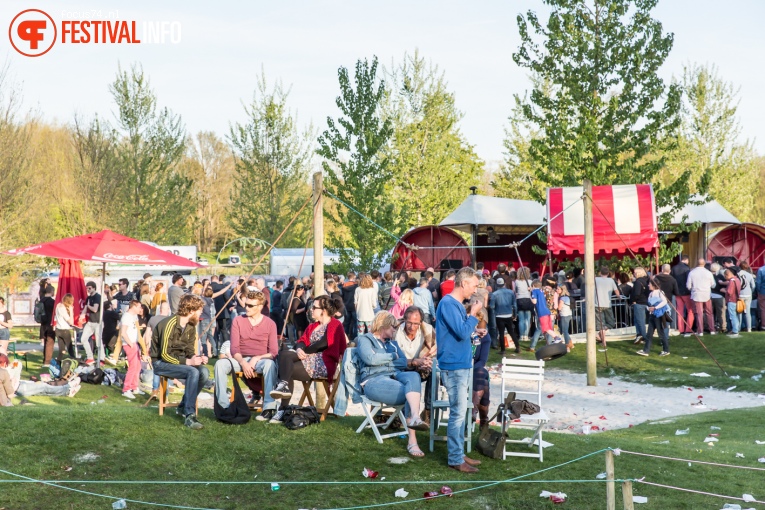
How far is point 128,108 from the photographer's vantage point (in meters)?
33.2

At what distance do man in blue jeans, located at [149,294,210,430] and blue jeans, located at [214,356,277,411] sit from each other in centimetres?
24

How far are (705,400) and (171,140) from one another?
26072mm

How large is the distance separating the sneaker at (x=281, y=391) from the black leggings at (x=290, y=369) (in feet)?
0.29

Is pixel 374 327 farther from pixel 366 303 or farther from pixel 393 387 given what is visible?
pixel 366 303

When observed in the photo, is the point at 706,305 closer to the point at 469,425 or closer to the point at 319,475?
the point at 469,425

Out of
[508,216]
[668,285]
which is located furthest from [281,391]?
[508,216]

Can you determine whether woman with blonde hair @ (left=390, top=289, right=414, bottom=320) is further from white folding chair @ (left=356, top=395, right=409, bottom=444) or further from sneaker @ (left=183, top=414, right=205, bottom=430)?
sneaker @ (left=183, top=414, right=205, bottom=430)

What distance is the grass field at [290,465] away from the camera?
7.19 meters

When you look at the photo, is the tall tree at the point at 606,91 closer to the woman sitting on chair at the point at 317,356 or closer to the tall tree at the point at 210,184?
the woman sitting on chair at the point at 317,356

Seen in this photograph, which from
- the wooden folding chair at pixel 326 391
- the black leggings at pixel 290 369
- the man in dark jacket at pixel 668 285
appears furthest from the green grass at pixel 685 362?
the black leggings at pixel 290 369

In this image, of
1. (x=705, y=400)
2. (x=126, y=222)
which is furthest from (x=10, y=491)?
(x=126, y=222)

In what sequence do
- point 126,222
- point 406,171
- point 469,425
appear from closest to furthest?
1. point 469,425
2. point 126,222
3. point 406,171

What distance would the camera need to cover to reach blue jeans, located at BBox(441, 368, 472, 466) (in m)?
7.88

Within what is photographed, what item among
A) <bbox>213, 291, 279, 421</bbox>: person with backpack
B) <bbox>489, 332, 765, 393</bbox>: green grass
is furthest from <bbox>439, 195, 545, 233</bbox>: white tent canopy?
<bbox>213, 291, 279, 421</bbox>: person with backpack
